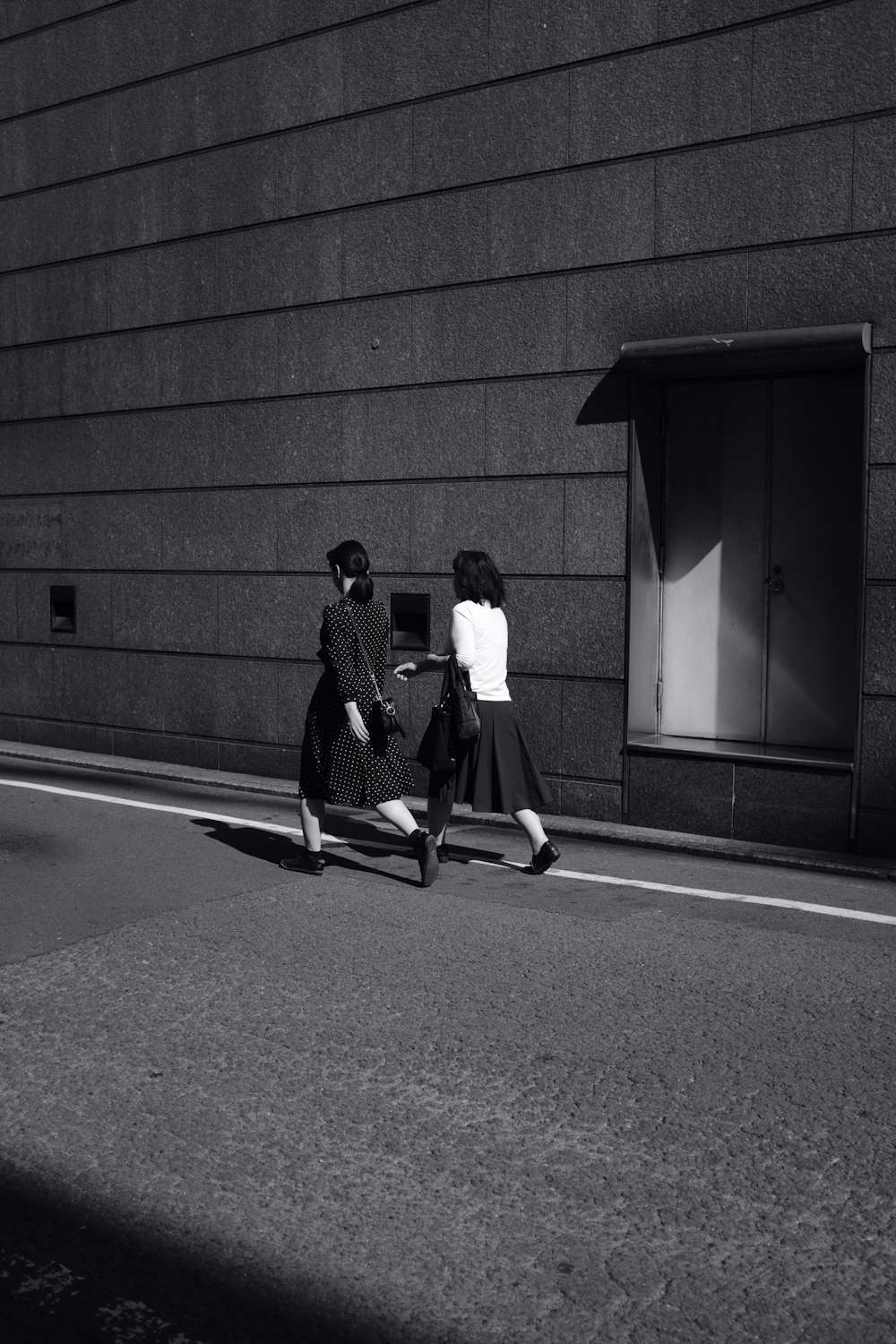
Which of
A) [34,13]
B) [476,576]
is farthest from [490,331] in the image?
[34,13]

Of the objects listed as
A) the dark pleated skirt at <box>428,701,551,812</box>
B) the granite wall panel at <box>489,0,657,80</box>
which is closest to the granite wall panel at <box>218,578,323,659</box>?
the dark pleated skirt at <box>428,701,551,812</box>

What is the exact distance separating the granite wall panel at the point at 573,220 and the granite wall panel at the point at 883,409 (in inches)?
69.1

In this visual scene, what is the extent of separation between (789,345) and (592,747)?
2.86 m

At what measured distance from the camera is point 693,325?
9.02 m

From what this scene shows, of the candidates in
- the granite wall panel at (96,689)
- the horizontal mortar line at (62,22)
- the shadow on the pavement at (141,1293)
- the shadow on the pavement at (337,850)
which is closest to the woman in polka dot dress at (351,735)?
the shadow on the pavement at (337,850)

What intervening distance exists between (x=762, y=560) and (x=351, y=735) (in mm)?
3282

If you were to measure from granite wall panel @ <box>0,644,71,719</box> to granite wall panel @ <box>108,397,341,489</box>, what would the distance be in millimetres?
1817

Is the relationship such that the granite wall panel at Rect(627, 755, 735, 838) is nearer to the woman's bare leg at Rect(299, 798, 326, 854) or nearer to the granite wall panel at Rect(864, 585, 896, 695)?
the granite wall panel at Rect(864, 585, 896, 695)

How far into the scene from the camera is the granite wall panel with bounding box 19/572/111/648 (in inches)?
503

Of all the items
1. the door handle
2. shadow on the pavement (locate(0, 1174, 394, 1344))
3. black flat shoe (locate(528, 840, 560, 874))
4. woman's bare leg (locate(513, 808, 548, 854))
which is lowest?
shadow on the pavement (locate(0, 1174, 394, 1344))

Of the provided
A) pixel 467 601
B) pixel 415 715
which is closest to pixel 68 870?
pixel 467 601

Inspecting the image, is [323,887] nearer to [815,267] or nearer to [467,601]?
[467,601]

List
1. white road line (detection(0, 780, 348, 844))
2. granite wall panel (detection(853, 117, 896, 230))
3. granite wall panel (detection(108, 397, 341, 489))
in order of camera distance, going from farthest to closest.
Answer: granite wall panel (detection(108, 397, 341, 489)) < white road line (detection(0, 780, 348, 844)) < granite wall panel (detection(853, 117, 896, 230))

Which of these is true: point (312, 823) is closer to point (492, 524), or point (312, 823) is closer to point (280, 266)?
point (492, 524)
